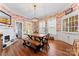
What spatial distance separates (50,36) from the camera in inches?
84.1

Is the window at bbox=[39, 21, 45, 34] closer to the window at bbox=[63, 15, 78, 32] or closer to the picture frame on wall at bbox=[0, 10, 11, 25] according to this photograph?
the window at bbox=[63, 15, 78, 32]

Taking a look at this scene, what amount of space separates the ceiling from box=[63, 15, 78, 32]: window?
0.25 meters

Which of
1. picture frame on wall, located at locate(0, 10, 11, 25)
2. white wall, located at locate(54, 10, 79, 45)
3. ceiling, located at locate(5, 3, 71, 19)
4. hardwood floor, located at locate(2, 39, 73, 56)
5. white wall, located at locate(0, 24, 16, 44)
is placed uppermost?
ceiling, located at locate(5, 3, 71, 19)

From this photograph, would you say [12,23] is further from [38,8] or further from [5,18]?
[38,8]

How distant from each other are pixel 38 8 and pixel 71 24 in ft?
2.38

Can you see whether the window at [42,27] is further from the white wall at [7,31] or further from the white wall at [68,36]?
the white wall at [7,31]

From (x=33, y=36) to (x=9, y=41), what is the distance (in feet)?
1.60

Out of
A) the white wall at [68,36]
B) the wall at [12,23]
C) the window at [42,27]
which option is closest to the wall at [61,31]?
the white wall at [68,36]

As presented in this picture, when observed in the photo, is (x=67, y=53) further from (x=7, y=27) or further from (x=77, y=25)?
(x=7, y=27)

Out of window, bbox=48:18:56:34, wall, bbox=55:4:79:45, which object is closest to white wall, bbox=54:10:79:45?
wall, bbox=55:4:79:45

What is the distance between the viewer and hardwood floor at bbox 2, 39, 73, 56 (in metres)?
2.11

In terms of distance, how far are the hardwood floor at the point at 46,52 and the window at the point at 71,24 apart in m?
0.30

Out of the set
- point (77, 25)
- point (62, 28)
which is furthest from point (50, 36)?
point (77, 25)

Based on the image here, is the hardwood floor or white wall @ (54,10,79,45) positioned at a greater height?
white wall @ (54,10,79,45)
